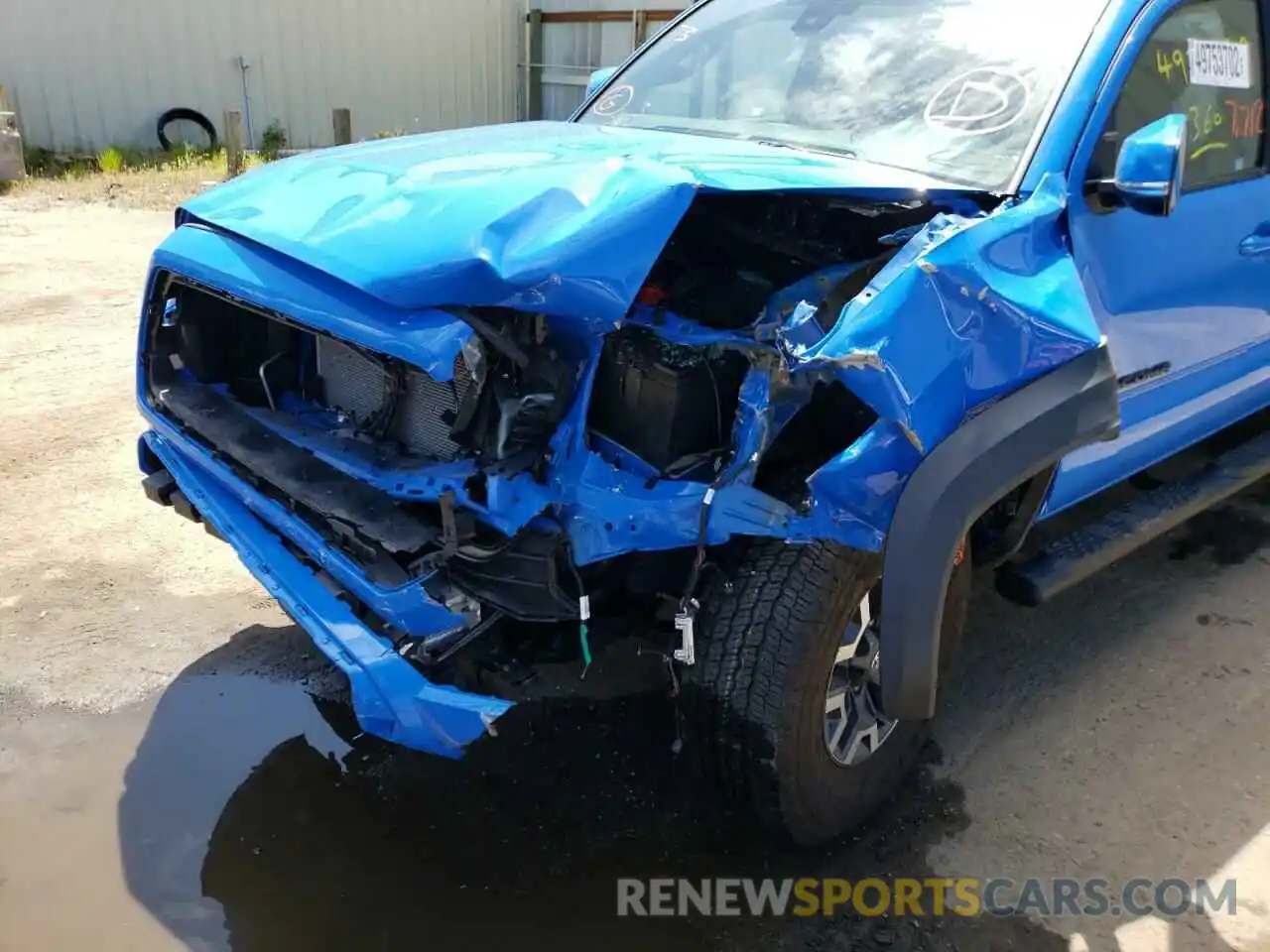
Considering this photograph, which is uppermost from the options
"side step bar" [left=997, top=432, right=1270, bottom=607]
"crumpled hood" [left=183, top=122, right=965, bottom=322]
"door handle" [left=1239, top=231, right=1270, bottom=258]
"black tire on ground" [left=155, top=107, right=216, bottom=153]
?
"crumpled hood" [left=183, top=122, right=965, bottom=322]

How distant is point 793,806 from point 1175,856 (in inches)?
38.9

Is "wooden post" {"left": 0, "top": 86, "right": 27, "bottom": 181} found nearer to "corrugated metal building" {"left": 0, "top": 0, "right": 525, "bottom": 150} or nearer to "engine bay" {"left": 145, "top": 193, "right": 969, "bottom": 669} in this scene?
"corrugated metal building" {"left": 0, "top": 0, "right": 525, "bottom": 150}

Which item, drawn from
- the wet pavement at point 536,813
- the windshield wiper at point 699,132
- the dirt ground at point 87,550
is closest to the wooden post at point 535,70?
the dirt ground at point 87,550

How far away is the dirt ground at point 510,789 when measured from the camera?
2.36 meters

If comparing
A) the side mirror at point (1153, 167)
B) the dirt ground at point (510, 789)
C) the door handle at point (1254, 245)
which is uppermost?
the side mirror at point (1153, 167)

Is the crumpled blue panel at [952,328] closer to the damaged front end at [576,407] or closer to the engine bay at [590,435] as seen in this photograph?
the damaged front end at [576,407]

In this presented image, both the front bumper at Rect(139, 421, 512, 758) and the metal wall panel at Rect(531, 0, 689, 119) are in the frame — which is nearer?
the front bumper at Rect(139, 421, 512, 758)

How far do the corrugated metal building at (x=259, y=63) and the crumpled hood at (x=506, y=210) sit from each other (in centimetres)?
1160

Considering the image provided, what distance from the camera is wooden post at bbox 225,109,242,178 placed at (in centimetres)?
1111

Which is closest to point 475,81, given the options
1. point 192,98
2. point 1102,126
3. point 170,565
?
point 192,98

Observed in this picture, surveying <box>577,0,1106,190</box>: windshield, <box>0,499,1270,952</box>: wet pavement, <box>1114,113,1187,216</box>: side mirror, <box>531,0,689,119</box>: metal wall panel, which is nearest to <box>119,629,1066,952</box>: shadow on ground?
<box>0,499,1270,952</box>: wet pavement

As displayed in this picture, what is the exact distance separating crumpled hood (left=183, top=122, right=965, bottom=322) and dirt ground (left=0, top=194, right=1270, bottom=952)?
53.4 inches

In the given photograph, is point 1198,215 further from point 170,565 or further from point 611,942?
point 170,565

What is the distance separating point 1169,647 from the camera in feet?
11.3
